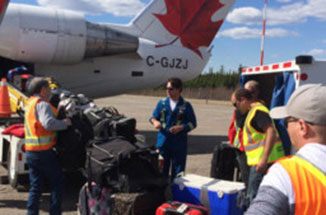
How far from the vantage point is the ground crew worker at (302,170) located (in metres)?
1.41

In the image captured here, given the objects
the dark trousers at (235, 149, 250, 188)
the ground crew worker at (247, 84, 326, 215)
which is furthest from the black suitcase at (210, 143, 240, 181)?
the ground crew worker at (247, 84, 326, 215)

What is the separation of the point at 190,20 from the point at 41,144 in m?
7.89

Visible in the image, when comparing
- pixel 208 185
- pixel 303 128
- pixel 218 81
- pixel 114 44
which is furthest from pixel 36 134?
pixel 218 81

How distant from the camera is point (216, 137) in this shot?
1326 centimetres

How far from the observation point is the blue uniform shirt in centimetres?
559

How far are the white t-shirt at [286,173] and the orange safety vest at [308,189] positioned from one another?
2 centimetres

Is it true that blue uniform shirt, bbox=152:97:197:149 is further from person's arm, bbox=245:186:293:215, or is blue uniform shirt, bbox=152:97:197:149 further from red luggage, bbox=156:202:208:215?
person's arm, bbox=245:186:293:215

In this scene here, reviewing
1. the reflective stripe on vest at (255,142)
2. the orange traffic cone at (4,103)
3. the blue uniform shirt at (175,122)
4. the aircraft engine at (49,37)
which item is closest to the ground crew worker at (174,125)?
the blue uniform shirt at (175,122)

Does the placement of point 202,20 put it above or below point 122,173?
above

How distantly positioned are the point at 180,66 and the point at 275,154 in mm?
7160

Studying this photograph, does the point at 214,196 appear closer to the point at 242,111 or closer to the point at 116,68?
the point at 242,111

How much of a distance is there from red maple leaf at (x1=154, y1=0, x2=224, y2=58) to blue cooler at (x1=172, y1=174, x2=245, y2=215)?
26.2 feet

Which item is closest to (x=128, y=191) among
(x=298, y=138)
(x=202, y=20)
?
(x=298, y=138)

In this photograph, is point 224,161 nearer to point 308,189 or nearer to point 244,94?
point 244,94
